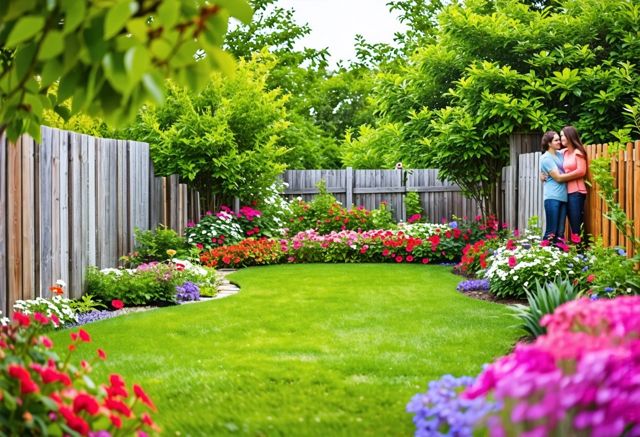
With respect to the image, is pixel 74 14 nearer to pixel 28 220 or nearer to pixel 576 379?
pixel 576 379

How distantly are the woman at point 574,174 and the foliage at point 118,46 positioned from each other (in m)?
7.34

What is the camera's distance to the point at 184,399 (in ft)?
13.8

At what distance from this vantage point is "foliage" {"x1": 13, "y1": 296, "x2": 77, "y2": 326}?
6125 millimetres

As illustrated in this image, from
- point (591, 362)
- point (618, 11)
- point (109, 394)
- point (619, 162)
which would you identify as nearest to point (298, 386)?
point (109, 394)

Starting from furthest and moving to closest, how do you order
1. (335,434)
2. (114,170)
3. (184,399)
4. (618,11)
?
(618,11)
(114,170)
(184,399)
(335,434)

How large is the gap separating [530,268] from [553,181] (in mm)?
1456

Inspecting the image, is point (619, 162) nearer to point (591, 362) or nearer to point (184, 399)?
point (184, 399)

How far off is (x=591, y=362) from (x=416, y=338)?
400 centimetres

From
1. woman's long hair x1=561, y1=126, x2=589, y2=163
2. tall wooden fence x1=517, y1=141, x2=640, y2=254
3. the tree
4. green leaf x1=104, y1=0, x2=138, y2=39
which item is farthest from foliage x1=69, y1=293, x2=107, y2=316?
green leaf x1=104, y1=0, x2=138, y2=39

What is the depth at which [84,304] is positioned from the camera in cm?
731

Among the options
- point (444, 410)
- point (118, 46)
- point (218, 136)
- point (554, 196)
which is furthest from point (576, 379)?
point (218, 136)

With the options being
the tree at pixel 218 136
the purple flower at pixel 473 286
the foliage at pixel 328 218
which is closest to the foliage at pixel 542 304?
the purple flower at pixel 473 286

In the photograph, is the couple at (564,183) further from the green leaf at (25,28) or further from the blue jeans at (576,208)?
the green leaf at (25,28)

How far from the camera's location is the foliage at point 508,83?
10906mm
